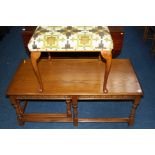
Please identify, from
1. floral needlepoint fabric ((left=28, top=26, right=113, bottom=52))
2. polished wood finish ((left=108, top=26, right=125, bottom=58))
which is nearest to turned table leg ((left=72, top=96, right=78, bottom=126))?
floral needlepoint fabric ((left=28, top=26, right=113, bottom=52))

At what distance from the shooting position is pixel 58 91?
6.64 ft

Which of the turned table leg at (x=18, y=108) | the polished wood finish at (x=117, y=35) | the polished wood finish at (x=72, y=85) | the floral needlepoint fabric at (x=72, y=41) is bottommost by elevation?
the turned table leg at (x=18, y=108)

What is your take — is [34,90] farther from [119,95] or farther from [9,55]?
[9,55]

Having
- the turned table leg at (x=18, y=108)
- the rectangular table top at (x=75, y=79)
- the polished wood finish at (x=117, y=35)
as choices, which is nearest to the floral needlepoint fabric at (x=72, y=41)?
the rectangular table top at (x=75, y=79)

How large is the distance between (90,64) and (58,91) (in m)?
0.56

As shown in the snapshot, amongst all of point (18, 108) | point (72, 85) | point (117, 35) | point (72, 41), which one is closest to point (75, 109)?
point (72, 85)

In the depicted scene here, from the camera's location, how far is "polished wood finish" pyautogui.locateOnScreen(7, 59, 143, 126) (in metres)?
2.01

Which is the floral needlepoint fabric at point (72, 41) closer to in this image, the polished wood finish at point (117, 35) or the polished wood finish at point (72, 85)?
the polished wood finish at point (72, 85)

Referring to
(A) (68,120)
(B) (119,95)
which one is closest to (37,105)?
(A) (68,120)

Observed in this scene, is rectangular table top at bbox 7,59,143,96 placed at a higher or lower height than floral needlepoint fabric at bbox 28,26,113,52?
lower

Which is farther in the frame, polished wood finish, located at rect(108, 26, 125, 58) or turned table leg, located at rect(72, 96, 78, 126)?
polished wood finish, located at rect(108, 26, 125, 58)

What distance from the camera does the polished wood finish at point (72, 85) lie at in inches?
79.2

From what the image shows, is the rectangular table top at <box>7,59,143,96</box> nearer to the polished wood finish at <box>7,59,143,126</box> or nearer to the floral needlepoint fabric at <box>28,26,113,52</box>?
the polished wood finish at <box>7,59,143,126</box>

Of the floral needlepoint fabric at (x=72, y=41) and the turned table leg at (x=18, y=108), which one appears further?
the turned table leg at (x=18, y=108)
